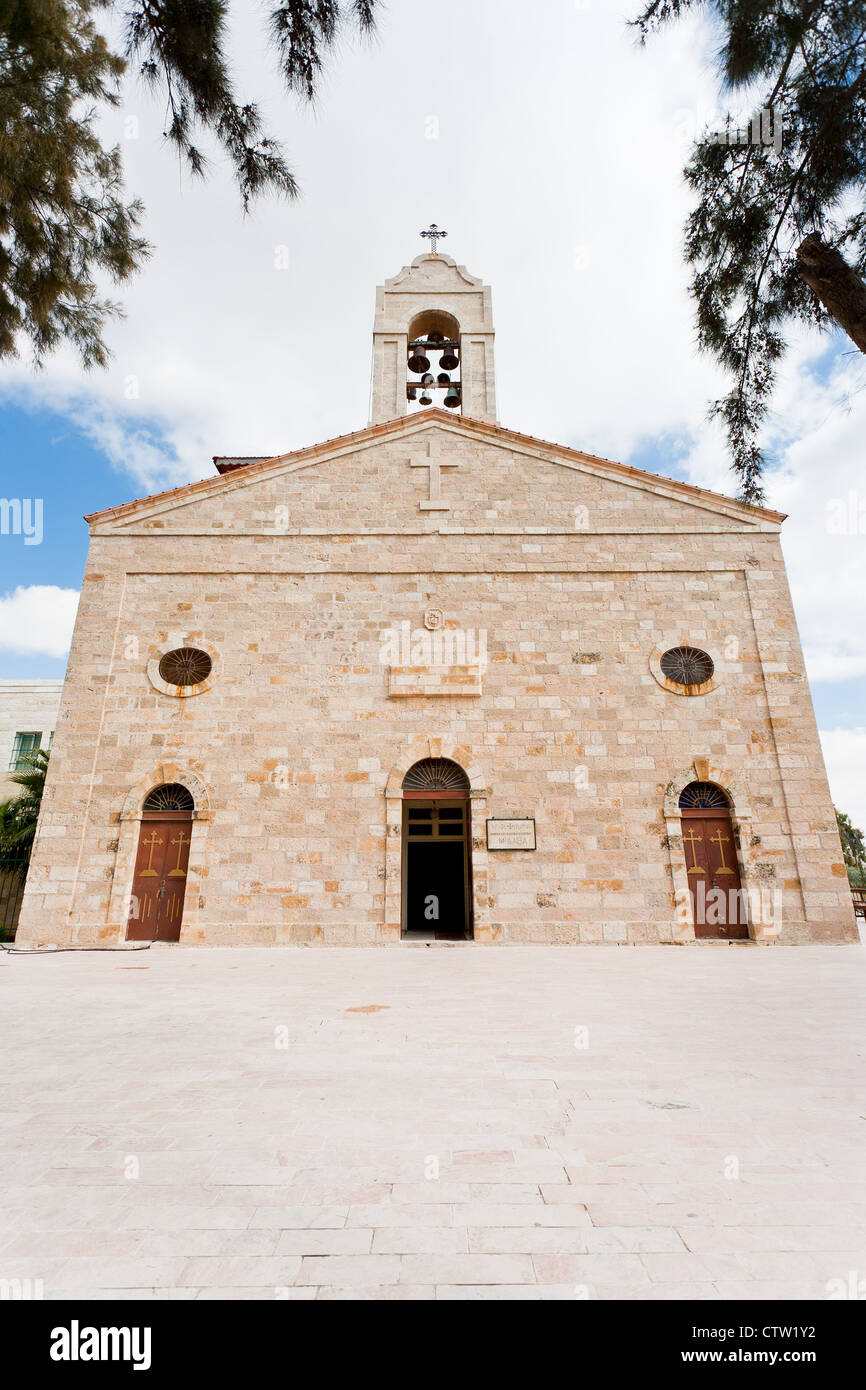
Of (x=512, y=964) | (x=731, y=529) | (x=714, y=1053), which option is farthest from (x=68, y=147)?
(x=731, y=529)

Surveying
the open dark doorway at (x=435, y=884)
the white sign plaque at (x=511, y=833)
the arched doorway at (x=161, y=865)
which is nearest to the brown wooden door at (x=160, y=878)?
the arched doorway at (x=161, y=865)

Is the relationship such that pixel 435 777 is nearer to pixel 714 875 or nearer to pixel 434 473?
pixel 714 875

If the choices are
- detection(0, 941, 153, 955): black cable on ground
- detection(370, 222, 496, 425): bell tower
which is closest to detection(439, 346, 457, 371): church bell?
detection(370, 222, 496, 425): bell tower

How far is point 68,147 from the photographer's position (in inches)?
204

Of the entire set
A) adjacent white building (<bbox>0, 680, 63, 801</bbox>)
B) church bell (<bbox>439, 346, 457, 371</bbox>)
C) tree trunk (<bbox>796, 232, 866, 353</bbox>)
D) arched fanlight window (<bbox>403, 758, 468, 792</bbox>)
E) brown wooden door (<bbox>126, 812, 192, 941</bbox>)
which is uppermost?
church bell (<bbox>439, 346, 457, 371</bbox>)

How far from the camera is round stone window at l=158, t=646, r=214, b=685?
41.0ft

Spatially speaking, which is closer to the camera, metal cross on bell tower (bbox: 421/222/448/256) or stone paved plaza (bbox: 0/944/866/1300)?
stone paved plaza (bbox: 0/944/866/1300)

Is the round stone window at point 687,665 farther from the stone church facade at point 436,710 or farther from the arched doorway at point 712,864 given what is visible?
the arched doorway at point 712,864

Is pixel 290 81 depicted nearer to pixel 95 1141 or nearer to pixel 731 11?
pixel 731 11

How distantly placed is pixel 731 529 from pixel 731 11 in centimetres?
988

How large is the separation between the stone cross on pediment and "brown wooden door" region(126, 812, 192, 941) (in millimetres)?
7442

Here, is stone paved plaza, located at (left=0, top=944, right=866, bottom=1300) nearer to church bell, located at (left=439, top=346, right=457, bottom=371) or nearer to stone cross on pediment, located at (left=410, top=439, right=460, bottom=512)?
stone cross on pediment, located at (left=410, top=439, right=460, bottom=512)

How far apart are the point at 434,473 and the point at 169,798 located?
8.06 metres

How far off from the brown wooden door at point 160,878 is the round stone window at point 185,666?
2501mm
